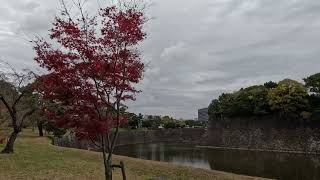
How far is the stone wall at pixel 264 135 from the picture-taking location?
61250 mm

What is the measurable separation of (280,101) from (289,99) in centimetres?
181

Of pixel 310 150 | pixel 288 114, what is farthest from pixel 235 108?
pixel 310 150

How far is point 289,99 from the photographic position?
62.0 m

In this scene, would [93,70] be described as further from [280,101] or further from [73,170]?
[280,101]

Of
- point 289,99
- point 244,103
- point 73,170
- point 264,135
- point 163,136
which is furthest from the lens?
point 163,136

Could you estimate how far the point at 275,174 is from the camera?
35.6m

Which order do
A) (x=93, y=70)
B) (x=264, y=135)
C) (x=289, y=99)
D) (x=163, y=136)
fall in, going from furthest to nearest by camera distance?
(x=163, y=136), (x=264, y=135), (x=289, y=99), (x=93, y=70)

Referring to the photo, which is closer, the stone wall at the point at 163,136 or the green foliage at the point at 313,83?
the green foliage at the point at 313,83

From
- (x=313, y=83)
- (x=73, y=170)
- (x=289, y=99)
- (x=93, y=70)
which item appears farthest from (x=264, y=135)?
(x=93, y=70)

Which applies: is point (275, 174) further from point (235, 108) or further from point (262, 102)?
point (235, 108)

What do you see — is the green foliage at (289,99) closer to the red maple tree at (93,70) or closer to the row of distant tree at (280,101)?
the row of distant tree at (280,101)

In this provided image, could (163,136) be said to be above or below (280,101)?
below

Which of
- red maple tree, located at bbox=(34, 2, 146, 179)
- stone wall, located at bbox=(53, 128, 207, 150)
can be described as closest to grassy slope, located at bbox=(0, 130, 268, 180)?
red maple tree, located at bbox=(34, 2, 146, 179)

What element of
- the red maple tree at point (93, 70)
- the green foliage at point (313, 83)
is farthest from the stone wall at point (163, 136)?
the red maple tree at point (93, 70)
